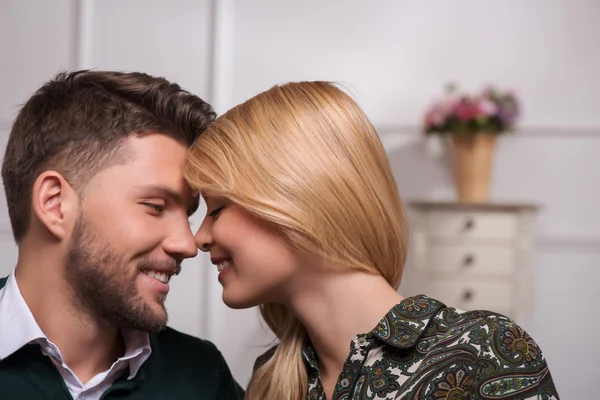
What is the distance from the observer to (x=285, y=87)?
68.2 inches

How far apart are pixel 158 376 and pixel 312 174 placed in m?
0.59

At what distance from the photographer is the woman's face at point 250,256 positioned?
1.69 metres

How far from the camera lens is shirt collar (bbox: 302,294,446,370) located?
5.14 feet

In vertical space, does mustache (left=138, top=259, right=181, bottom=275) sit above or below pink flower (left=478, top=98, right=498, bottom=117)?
below

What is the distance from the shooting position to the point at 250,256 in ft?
5.58

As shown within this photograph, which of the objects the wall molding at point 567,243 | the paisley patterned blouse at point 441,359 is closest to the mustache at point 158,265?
the paisley patterned blouse at point 441,359

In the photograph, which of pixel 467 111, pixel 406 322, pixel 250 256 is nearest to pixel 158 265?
pixel 250 256

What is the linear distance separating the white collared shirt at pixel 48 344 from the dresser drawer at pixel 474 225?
2.44 metres

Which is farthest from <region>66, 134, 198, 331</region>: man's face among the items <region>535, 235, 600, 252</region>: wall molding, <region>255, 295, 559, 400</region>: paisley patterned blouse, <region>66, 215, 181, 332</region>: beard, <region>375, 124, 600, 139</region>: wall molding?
<region>535, 235, 600, 252</region>: wall molding

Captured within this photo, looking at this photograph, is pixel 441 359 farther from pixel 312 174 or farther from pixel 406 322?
pixel 312 174

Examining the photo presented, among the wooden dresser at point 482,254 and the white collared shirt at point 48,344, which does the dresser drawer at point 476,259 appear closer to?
the wooden dresser at point 482,254

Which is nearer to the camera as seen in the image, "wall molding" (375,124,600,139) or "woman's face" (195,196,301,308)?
"woman's face" (195,196,301,308)

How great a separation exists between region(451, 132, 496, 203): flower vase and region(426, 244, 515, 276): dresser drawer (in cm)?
32

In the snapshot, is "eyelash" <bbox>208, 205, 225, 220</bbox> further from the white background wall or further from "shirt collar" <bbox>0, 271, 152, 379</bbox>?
the white background wall
